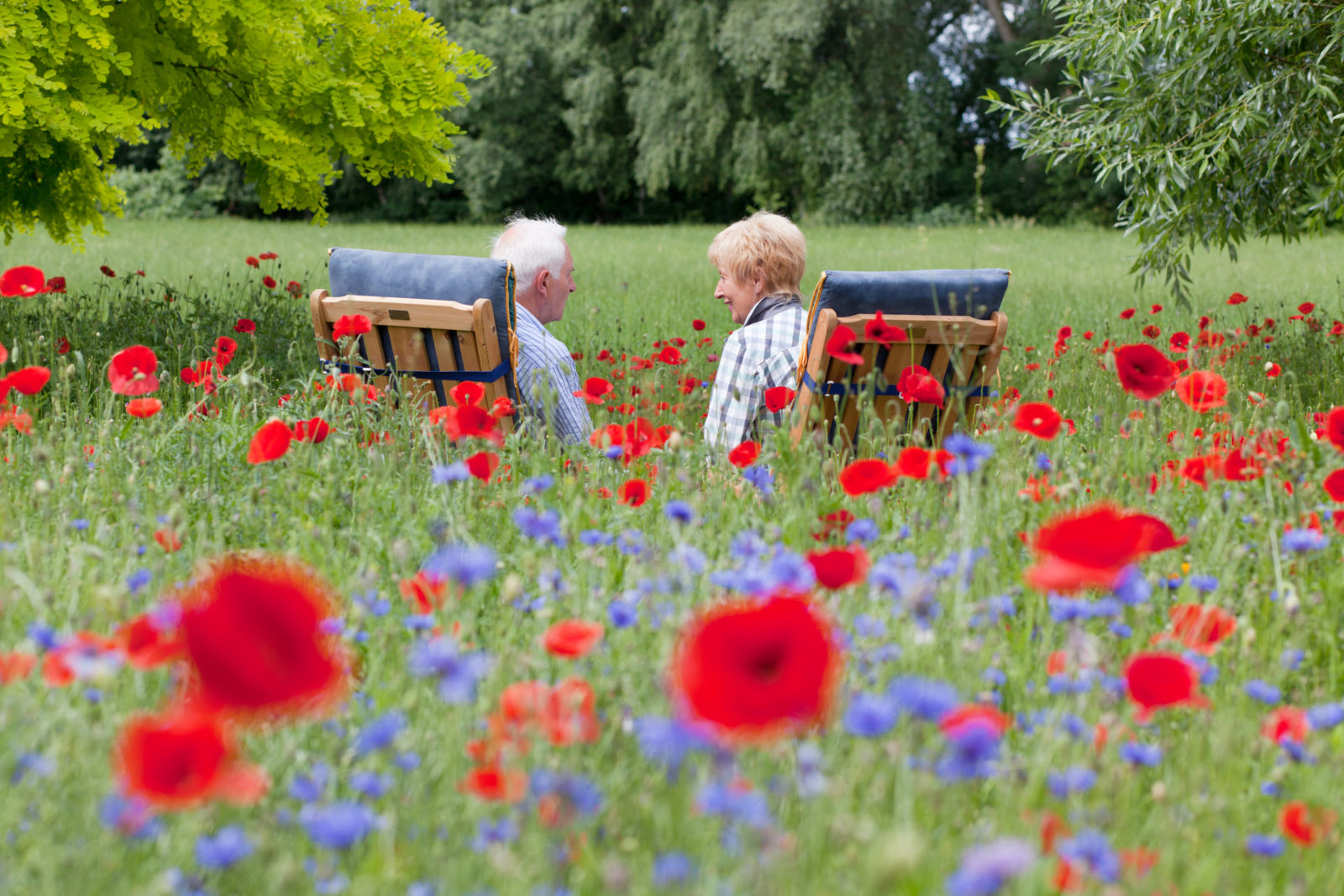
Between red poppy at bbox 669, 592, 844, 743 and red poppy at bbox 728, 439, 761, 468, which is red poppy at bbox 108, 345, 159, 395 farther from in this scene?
red poppy at bbox 669, 592, 844, 743

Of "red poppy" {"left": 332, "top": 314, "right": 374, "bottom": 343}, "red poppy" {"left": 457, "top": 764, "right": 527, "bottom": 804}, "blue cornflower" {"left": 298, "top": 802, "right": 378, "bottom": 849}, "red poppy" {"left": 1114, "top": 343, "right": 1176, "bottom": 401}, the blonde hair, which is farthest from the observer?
the blonde hair

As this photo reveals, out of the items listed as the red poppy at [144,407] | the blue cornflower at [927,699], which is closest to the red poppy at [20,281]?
the red poppy at [144,407]

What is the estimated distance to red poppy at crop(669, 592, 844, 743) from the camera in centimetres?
92

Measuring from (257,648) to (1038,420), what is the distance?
1.54m

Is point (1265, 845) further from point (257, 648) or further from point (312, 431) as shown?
point (312, 431)

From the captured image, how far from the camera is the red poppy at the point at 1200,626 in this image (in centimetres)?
158

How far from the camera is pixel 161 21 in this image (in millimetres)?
5770

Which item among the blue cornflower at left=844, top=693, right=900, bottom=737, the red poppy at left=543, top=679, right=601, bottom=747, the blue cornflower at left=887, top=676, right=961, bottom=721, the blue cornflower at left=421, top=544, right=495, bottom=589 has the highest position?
the blue cornflower at left=421, top=544, right=495, bottom=589

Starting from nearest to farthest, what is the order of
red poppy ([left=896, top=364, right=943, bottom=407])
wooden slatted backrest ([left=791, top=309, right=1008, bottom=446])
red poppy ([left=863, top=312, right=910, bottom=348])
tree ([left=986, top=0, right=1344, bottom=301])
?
red poppy ([left=896, top=364, right=943, bottom=407]) → red poppy ([left=863, top=312, right=910, bottom=348]) → wooden slatted backrest ([left=791, top=309, right=1008, bottom=446]) → tree ([left=986, top=0, right=1344, bottom=301])

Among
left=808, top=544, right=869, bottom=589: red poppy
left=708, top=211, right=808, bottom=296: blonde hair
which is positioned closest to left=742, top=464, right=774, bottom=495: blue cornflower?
left=808, top=544, right=869, bottom=589: red poppy

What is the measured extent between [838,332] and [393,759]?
5.13 feet

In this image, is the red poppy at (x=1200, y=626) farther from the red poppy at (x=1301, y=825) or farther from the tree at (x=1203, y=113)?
the tree at (x=1203, y=113)

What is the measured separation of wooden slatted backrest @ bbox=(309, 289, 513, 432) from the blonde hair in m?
1.04

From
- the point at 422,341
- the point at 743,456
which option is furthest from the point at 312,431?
the point at 422,341
